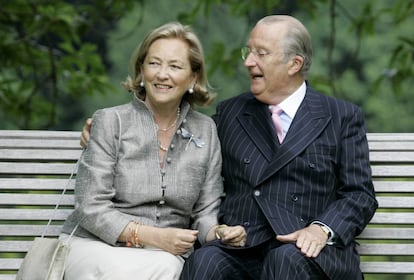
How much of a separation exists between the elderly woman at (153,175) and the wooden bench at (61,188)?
0.30 metres

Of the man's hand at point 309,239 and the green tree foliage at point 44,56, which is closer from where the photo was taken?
the man's hand at point 309,239

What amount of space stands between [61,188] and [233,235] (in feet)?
2.74

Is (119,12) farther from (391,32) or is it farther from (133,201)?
(133,201)

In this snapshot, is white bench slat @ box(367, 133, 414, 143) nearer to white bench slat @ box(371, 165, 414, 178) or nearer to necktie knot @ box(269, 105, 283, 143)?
white bench slat @ box(371, 165, 414, 178)

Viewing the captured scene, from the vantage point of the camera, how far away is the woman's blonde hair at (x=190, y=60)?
4.25 m

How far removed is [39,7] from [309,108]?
2.43m

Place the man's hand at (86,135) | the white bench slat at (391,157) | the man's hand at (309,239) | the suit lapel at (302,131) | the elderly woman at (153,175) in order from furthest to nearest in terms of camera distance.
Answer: the white bench slat at (391,157) < the man's hand at (86,135) < the suit lapel at (302,131) < the elderly woman at (153,175) < the man's hand at (309,239)

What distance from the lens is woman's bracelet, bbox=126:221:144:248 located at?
13.4ft

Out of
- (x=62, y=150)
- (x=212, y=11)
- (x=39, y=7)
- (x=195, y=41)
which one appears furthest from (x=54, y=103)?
(x=195, y=41)

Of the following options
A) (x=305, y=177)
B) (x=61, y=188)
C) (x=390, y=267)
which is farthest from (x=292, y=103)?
(x=61, y=188)

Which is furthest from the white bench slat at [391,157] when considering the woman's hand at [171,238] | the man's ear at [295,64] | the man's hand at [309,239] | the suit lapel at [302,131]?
the woman's hand at [171,238]

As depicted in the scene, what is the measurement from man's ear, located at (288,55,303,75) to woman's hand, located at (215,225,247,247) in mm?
663

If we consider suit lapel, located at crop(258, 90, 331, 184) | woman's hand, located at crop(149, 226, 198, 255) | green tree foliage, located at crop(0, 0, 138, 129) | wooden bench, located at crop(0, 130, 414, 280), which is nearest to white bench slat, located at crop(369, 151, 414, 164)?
wooden bench, located at crop(0, 130, 414, 280)

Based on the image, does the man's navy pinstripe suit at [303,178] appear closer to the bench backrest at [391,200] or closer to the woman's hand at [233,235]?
the woman's hand at [233,235]
